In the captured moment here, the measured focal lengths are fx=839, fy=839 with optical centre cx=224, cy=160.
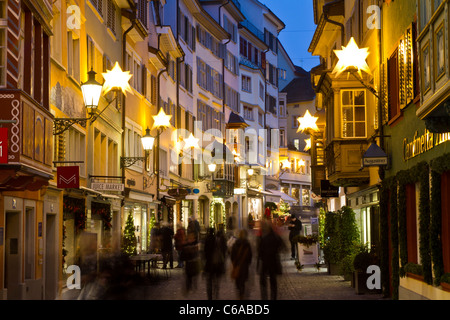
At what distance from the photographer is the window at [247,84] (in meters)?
67.1

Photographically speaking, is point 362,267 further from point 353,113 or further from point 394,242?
point 353,113

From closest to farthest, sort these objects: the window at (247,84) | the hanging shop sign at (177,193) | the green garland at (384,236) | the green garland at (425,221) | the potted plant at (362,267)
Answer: the green garland at (425,221) < the green garland at (384,236) < the potted plant at (362,267) < the hanging shop sign at (177,193) < the window at (247,84)

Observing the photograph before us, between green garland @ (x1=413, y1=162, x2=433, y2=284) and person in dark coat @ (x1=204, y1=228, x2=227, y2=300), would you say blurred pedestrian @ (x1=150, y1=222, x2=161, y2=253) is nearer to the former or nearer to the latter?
person in dark coat @ (x1=204, y1=228, x2=227, y2=300)

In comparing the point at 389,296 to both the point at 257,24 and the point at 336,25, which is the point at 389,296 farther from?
the point at 257,24

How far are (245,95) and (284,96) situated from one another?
16.7 meters

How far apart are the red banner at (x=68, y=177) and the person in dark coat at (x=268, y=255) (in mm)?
4276

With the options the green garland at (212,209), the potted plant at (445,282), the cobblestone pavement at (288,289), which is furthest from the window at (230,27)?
the potted plant at (445,282)

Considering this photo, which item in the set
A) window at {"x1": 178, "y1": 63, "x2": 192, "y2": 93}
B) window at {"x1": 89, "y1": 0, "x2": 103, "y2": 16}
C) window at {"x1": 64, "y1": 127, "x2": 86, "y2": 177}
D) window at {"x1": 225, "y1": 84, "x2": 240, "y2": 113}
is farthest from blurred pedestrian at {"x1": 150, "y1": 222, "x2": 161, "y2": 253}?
window at {"x1": 225, "y1": 84, "x2": 240, "y2": 113}

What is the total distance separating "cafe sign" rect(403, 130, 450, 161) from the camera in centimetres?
1416

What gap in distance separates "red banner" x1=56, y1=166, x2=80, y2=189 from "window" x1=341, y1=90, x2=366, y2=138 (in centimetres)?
961

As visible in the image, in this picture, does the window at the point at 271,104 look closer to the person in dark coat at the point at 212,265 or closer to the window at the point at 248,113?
the window at the point at 248,113

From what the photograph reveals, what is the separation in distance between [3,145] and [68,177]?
492cm

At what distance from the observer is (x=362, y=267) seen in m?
20.5

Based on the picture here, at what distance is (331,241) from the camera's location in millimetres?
26219
